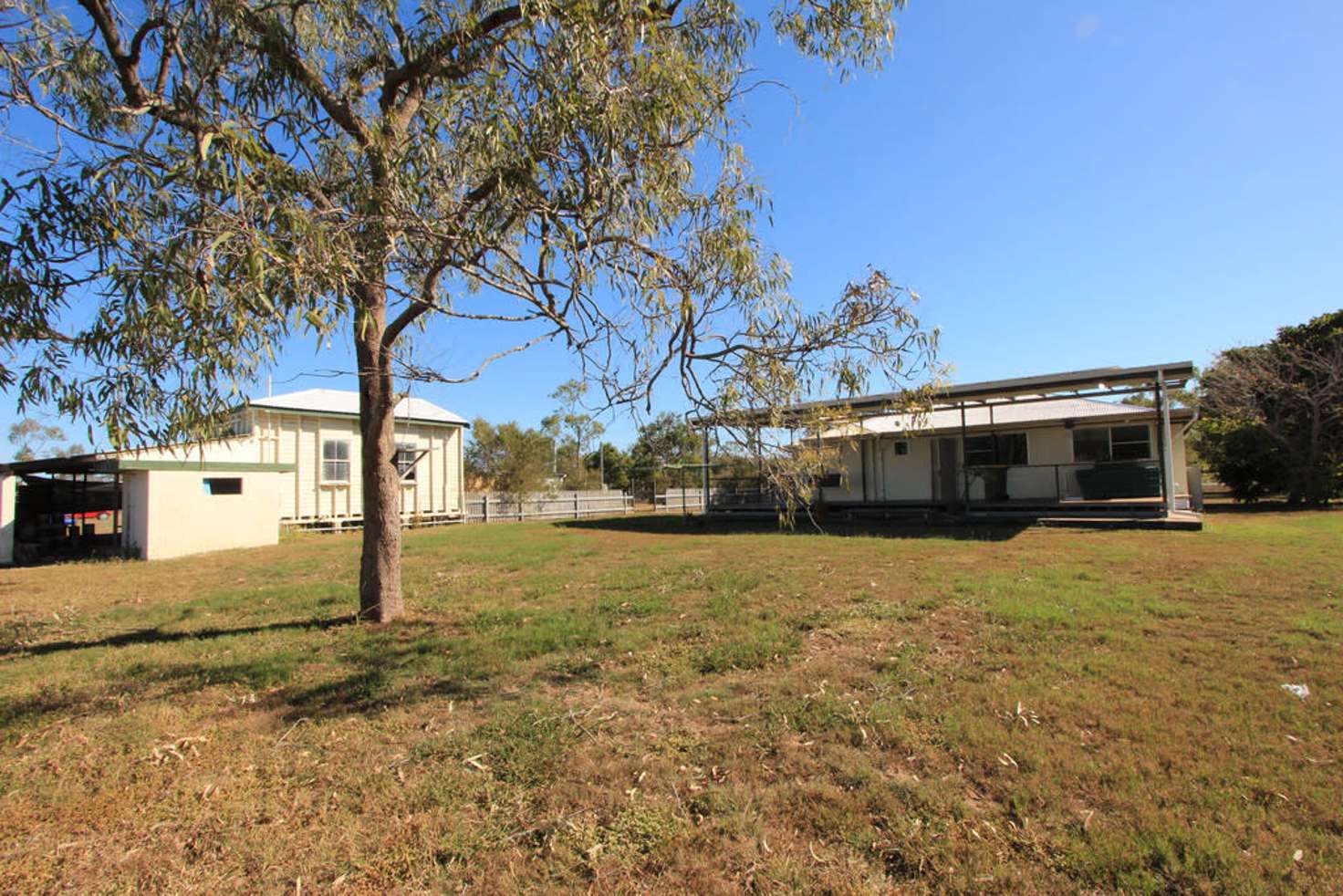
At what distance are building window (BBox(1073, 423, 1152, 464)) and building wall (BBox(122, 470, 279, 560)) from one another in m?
22.8

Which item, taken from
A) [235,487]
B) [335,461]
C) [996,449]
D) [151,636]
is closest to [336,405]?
[335,461]

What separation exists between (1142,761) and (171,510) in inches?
718

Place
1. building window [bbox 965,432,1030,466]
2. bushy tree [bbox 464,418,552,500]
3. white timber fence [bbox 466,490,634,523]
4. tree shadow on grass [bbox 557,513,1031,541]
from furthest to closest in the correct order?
1. bushy tree [bbox 464,418,552,500]
2. white timber fence [bbox 466,490,634,523]
3. building window [bbox 965,432,1030,466]
4. tree shadow on grass [bbox 557,513,1031,541]

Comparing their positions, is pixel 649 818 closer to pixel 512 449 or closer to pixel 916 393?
pixel 916 393

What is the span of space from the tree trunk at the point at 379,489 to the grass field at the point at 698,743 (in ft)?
1.42

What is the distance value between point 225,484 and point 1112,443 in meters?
24.8

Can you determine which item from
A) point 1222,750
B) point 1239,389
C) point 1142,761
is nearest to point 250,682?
point 1142,761

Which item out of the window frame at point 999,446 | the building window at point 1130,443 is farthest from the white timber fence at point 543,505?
the building window at point 1130,443

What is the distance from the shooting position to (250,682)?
5.38 metres

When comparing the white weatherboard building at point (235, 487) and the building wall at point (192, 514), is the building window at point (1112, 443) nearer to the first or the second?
the white weatherboard building at point (235, 487)

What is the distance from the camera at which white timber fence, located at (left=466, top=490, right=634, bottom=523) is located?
27188 millimetres

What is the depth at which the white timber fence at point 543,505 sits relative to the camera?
27.2 meters

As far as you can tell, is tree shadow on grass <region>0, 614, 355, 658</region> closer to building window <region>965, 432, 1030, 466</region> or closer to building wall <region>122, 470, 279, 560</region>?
building wall <region>122, 470, 279, 560</region>

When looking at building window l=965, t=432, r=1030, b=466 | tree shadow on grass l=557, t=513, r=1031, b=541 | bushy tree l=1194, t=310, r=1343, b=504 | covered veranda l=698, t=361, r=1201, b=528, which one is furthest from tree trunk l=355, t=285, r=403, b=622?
bushy tree l=1194, t=310, r=1343, b=504
